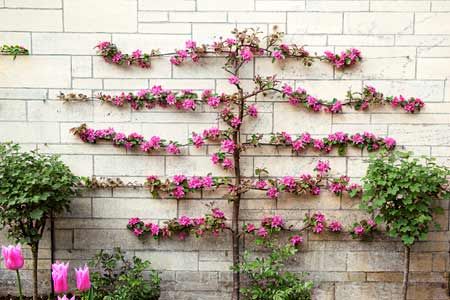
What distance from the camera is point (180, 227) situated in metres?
3.32

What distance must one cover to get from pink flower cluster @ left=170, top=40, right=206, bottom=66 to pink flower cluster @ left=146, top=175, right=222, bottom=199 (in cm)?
76

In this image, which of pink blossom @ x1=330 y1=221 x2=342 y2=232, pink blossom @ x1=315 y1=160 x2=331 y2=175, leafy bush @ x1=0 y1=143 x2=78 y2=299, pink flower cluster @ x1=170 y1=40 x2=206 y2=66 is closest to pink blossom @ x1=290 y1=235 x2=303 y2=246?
pink blossom @ x1=330 y1=221 x2=342 y2=232

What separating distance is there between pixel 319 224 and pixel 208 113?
3.40ft

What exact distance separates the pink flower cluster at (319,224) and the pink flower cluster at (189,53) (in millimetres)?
1286

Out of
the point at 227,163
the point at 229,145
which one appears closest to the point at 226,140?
the point at 229,145

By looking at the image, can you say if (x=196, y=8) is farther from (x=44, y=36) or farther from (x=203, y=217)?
(x=203, y=217)

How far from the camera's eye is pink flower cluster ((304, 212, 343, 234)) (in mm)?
3293

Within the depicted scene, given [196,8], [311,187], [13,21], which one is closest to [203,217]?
A: [311,187]

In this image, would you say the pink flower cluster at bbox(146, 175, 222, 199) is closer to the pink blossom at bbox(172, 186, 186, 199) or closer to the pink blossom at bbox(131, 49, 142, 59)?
the pink blossom at bbox(172, 186, 186, 199)

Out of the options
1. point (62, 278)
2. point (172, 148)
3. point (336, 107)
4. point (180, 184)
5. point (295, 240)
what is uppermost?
point (336, 107)

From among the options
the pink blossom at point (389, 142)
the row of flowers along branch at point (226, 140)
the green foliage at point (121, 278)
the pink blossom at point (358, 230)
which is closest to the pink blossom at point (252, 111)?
the row of flowers along branch at point (226, 140)

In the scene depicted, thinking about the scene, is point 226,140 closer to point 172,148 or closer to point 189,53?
point 172,148

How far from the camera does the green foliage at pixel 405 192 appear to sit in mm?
2924

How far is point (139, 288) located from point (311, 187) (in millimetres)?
1281
